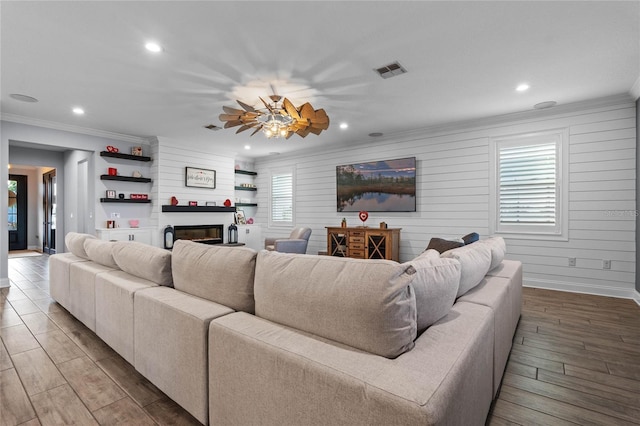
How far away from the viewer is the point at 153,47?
2.80m

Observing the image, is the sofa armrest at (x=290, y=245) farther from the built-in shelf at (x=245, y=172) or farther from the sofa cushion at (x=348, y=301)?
the sofa cushion at (x=348, y=301)

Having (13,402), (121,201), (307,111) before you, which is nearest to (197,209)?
(121,201)

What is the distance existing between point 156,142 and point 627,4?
6.73 m

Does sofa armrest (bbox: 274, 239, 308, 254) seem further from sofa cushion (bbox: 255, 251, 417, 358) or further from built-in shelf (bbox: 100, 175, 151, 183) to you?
sofa cushion (bbox: 255, 251, 417, 358)

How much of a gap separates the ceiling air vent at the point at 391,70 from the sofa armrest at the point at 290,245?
345cm

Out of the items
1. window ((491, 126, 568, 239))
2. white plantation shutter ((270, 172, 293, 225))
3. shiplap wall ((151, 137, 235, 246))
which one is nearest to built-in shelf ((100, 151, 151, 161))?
shiplap wall ((151, 137, 235, 246))

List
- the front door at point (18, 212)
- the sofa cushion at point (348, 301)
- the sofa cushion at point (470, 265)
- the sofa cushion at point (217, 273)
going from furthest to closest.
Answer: the front door at point (18, 212) → the sofa cushion at point (470, 265) → the sofa cushion at point (217, 273) → the sofa cushion at point (348, 301)

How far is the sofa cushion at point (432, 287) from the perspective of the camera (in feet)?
4.15

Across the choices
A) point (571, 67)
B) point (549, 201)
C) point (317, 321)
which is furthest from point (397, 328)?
point (549, 201)

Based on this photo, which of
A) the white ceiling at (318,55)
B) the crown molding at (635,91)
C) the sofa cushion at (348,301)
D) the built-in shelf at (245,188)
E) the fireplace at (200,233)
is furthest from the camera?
the built-in shelf at (245,188)

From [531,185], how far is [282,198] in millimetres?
5191

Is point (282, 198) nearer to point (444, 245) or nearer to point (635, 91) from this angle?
point (444, 245)

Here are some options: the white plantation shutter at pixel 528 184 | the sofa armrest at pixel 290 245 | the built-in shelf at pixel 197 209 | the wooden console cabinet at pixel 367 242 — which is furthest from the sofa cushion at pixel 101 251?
the white plantation shutter at pixel 528 184

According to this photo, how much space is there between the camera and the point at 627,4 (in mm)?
2227
